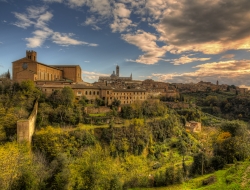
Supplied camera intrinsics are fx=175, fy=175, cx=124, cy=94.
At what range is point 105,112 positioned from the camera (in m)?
37.3

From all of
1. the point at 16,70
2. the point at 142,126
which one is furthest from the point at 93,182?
the point at 16,70

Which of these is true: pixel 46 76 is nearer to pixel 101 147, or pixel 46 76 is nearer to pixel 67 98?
pixel 67 98

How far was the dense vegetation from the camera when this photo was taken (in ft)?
54.4

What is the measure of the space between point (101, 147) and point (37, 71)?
81.1 feet

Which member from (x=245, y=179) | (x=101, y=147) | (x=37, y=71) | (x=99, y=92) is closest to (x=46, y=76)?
(x=37, y=71)

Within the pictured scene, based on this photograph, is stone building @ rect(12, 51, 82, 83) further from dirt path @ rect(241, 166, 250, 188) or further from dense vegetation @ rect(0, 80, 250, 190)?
dirt path @ rect(241, 166, 250, 188)

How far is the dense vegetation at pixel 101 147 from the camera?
16.6 meters

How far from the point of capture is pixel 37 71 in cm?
4041

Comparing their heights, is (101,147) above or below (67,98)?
below

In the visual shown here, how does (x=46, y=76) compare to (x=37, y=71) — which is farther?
(x=46, y=76)

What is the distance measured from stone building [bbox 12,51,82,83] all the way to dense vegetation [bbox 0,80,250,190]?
556 centimetres

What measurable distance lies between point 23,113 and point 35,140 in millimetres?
4582

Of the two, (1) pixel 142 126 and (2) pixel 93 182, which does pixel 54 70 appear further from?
(2) pixel 93 182

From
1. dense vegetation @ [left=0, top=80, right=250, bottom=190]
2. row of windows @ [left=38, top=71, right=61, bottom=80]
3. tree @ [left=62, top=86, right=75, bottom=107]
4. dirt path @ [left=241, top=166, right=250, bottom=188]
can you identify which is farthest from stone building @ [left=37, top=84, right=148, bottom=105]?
dirt path @ [left=241, top=166, right=250, bottom=188]
